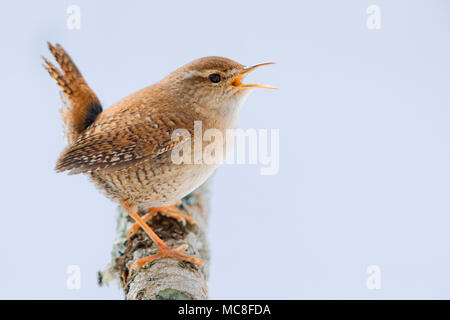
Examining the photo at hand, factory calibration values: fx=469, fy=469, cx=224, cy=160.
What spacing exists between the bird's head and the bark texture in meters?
0.77

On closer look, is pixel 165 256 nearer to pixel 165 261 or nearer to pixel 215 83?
pixel 165 261

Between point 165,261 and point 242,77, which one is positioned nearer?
point 165,261

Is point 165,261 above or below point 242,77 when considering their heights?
below

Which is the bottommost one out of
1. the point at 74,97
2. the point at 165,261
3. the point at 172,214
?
the point at 165,261

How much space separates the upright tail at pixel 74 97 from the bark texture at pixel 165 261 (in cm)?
67

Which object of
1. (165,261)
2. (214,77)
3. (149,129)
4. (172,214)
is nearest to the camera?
(165,261)

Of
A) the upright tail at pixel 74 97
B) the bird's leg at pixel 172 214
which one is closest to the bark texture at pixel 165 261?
the bird's leg at pixel 172 214

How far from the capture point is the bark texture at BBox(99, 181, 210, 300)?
2.01m

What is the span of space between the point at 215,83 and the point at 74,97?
839 mm

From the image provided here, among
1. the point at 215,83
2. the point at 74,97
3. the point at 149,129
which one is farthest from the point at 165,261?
the point at 74,97

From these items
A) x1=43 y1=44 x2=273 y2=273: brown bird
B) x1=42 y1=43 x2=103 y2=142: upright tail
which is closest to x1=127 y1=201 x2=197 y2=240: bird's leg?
x1=43 y1=44 x2=273 y2=273: brown bird

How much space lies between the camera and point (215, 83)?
267cm
